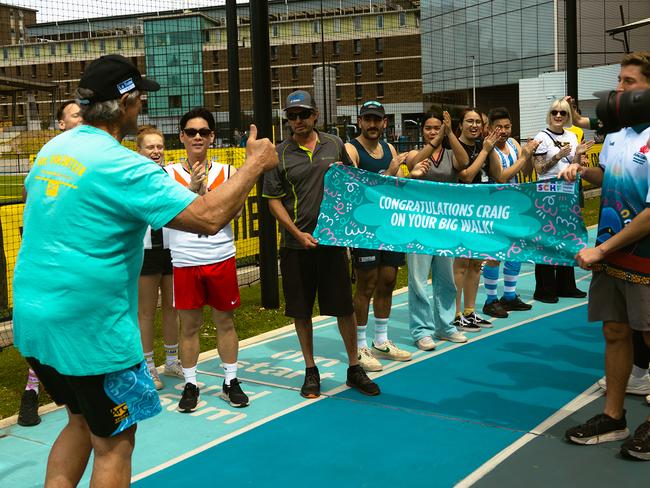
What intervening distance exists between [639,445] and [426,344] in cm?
298

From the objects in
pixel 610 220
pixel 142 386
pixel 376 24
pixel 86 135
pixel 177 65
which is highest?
pixel 376 24

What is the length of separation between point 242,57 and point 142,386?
4612cm

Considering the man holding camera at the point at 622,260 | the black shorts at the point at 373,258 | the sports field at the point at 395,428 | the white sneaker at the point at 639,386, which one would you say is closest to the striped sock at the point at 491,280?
the sports field at the point at 395,428

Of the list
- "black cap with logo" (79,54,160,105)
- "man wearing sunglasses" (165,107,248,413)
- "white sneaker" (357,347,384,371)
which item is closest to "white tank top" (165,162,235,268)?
"man wearing sunglasses" (165,107,248,413)

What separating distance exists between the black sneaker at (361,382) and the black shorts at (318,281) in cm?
48

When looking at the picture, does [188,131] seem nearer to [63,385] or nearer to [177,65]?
[63,385]

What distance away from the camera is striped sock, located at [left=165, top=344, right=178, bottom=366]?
6.71 meters

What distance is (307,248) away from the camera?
6.01 m

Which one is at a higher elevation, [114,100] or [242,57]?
[242,57]

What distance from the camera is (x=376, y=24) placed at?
247 feet

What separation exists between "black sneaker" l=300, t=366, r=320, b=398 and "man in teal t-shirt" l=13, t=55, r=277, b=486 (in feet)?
9.32

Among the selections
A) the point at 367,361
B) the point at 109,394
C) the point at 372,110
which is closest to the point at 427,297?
the point at 367,361

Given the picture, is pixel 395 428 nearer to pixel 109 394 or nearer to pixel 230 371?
pixel 230 371

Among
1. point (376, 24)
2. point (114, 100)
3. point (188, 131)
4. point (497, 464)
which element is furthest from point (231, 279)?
point (376, 24)
